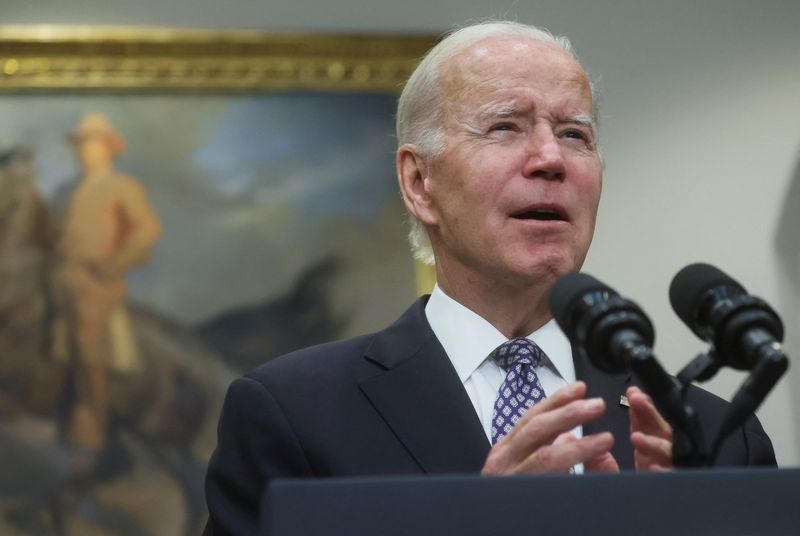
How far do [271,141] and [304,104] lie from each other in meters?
0.19

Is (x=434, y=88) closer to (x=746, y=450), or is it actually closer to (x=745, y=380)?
(x=746, y=450)

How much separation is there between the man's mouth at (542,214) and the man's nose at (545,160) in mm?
67

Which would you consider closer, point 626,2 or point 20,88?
point 20,88

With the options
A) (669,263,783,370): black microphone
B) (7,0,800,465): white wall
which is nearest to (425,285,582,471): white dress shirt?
(669,263,783,370): black microphone

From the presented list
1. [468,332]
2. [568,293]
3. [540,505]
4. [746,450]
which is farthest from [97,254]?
[540,505]

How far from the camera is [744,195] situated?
16.4 ft

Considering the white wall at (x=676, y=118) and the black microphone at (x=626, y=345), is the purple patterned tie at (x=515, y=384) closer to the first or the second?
the black microphone at (x=626, y=345)

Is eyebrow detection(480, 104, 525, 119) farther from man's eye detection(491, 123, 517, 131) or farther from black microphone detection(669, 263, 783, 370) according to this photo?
black microphone detection(669, 263, 783, 370)

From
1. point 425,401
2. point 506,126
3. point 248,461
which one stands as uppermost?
point 506,126

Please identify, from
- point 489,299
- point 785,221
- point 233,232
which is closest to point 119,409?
point 233,232

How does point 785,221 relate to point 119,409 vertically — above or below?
above

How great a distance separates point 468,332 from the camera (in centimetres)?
271

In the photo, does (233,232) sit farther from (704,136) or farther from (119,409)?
(704,136)

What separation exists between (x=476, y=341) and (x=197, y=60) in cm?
248
